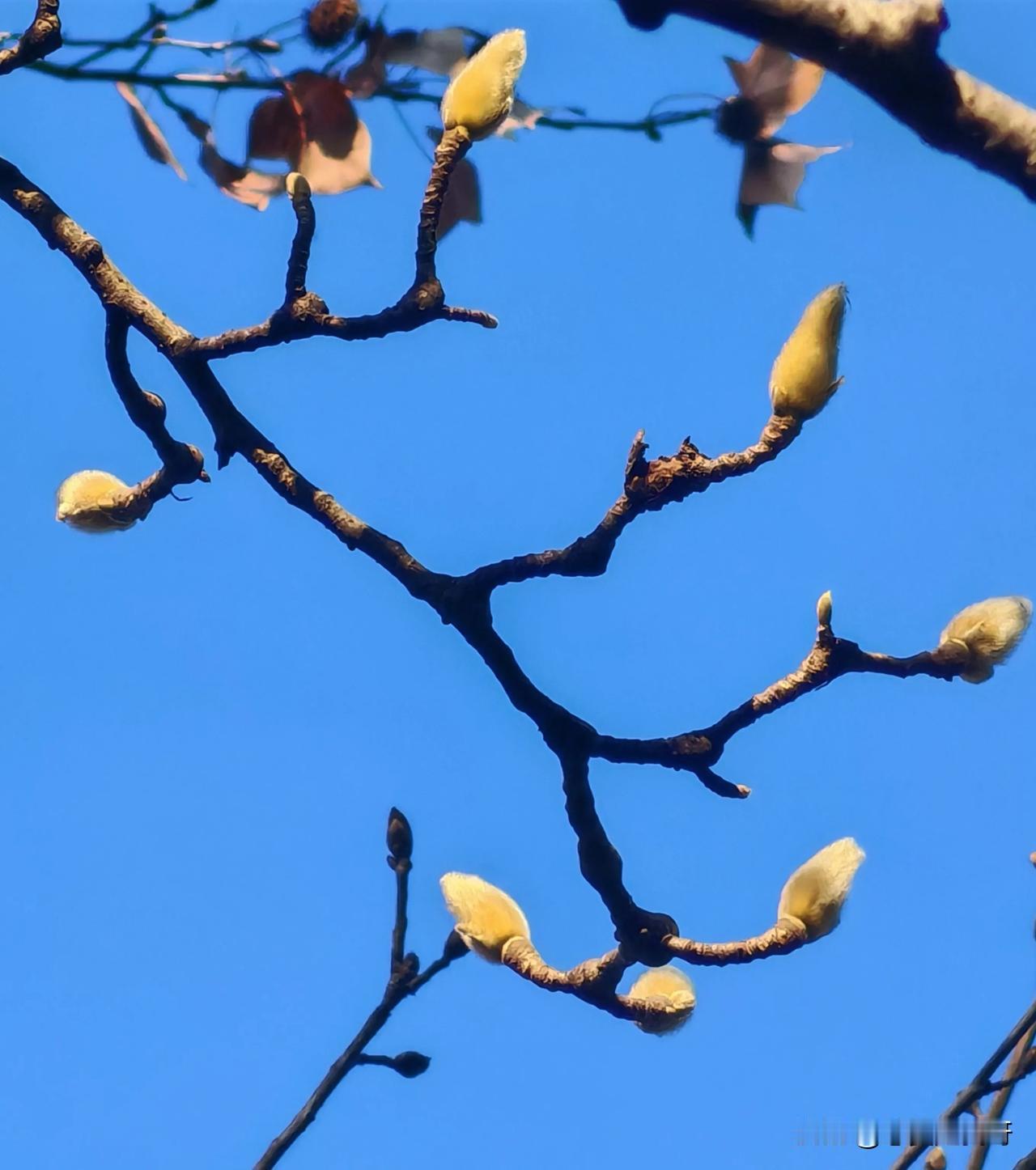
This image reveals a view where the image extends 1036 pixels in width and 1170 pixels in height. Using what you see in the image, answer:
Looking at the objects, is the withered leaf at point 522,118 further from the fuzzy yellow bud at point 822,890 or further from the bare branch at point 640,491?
the fuzzy yellow bud at point 822,890

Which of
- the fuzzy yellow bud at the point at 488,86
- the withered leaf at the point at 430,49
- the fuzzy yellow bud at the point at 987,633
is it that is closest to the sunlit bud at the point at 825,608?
the fuzzy yellow bud at the point at 987,633

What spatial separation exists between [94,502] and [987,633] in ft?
3.83

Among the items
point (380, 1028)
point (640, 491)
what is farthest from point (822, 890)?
point (380, 1028)

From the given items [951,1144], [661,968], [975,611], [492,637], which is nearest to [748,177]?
[975,611]

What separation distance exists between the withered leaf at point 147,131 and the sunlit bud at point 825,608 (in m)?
1.34

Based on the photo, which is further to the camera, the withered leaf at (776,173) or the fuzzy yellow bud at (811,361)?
the withered leaf at (776,173)

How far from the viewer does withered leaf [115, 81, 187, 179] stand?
2.15 metres

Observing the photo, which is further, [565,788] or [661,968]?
[661,968]

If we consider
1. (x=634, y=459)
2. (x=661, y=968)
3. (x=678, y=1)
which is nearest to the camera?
(x=678, y=1)

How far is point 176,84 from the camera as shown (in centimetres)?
211

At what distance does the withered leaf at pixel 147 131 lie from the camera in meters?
2.15

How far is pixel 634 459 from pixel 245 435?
0.58m

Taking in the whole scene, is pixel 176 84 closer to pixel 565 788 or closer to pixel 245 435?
pixel 245 435

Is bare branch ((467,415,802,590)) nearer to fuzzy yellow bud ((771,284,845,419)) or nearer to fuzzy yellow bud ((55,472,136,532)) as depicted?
fuzzy yellow bud ((771,284,845,419))
